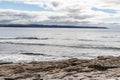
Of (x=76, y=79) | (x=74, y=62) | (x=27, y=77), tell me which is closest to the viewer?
(x=76, y=79)

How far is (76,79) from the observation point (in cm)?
1446

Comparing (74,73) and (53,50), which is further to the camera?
(53,50)

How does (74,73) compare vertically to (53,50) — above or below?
above

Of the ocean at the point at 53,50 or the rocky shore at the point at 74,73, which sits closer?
the rocky shore at the point at 74,73

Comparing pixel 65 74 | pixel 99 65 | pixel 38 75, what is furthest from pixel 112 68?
pixel 38 75

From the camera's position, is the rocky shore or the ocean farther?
the ocean

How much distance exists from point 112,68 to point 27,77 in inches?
220

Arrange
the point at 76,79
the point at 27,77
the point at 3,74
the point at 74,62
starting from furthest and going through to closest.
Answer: the point at 74,62 → the point at 3,74 → the point at 27,77 → the point at 76,79

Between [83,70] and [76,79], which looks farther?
[83,70]

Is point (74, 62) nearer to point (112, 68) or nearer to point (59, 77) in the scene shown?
point (112, 68)

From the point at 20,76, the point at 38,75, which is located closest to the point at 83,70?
the point at 38,75

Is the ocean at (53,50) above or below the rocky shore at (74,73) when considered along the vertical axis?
below

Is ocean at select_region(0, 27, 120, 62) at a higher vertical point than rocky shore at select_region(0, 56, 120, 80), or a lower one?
lower

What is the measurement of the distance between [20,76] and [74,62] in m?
6.50
